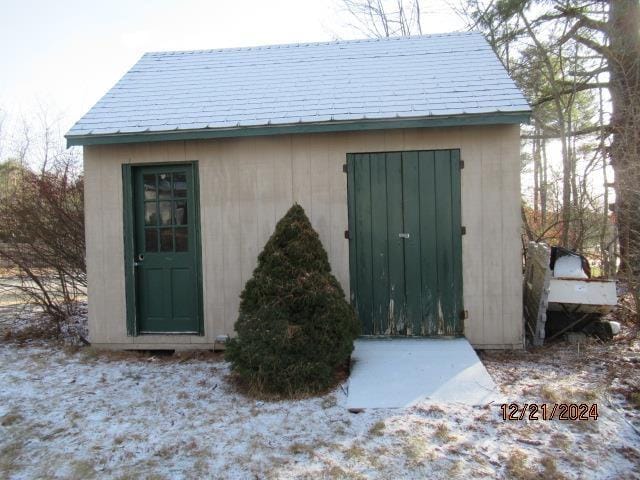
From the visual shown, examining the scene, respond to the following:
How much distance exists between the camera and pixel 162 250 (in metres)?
5.90

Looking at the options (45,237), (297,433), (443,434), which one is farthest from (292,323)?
(45,237)

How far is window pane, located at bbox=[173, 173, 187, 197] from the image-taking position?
5.87 meters

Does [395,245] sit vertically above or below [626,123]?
below

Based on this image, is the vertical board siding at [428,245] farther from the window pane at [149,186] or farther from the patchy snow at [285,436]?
the window pane at [149,186]

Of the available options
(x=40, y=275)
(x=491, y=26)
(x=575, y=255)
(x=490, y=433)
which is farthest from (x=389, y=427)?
(x=491, y=26)

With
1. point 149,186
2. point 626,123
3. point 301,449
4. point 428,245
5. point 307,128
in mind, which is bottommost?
point 301,449

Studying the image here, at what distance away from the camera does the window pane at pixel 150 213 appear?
5.91m

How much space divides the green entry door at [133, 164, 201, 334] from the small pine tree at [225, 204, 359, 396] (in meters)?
→ 1.47

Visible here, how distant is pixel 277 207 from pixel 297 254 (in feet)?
3.88

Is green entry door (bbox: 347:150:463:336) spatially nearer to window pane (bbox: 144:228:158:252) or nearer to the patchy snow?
the patchy snow

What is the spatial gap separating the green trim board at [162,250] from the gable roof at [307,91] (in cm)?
60

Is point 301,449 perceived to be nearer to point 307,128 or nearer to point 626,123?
point 307,128

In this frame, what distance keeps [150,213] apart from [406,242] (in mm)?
3221

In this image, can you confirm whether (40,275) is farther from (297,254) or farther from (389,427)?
(389,427)
